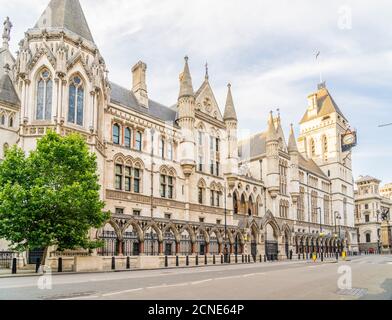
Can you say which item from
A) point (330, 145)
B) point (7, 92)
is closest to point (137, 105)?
point (7, 92)

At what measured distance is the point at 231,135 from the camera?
167 ft

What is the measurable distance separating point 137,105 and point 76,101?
A: 10038mm

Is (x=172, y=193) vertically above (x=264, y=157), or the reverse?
(x=264, y=157)

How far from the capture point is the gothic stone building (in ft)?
106

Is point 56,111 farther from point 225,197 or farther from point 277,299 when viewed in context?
point 277,299

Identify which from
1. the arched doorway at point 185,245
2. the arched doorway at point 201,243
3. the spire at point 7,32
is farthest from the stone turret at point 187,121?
the spire at point 7,32

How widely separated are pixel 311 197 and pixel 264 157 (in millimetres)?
18439

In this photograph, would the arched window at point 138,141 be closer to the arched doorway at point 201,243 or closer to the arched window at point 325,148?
the arched doorway at point 201,243

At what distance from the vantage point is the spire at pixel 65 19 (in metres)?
34.2

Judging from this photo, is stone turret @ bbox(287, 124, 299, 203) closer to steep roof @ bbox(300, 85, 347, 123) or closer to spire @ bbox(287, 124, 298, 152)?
spire @ bbox(287, 124, 298, 152)

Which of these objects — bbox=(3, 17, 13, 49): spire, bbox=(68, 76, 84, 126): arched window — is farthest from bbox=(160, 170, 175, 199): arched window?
bbox=(3, 17, 13, 49): spire

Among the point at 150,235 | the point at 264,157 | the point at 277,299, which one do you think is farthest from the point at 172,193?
the point at 277,299

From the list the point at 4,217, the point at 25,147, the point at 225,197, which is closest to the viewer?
the point at 4,217

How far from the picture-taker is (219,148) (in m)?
50.1
